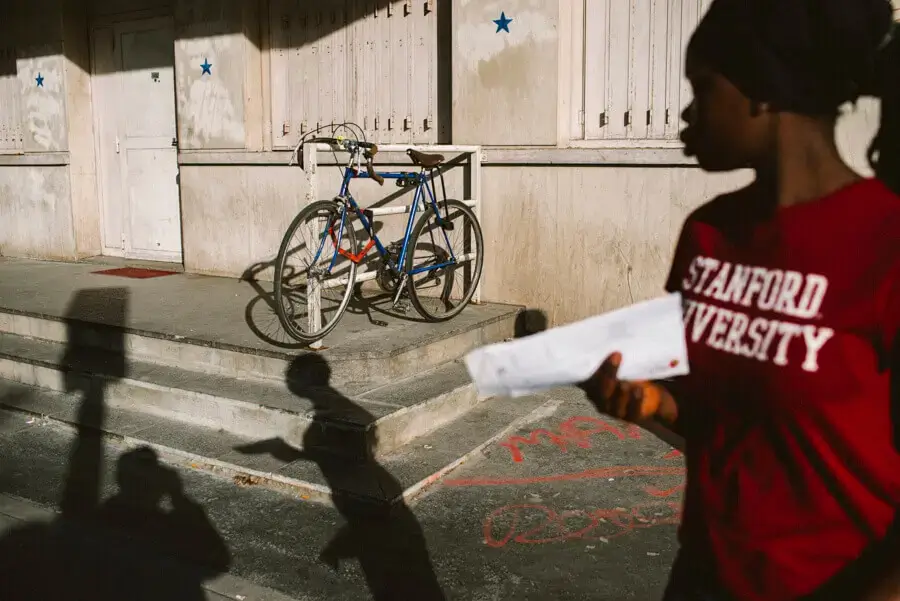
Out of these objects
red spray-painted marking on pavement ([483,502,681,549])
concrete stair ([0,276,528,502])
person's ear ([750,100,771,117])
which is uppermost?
person's ear ([750,100,771,117])

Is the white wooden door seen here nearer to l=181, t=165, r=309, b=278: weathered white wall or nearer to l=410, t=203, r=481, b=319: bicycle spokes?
l=181, t=165, r=309, b=278: weathered white wall

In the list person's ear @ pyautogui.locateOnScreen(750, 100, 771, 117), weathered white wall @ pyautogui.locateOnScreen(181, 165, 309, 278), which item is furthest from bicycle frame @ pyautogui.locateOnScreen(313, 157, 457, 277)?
person's ear @ pyautogui.locateOnScreen(750, 100, 771, 117)

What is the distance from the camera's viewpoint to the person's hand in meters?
1.38

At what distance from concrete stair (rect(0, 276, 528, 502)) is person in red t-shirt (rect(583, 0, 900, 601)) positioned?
285 cm

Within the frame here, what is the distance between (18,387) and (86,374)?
72 centimetres

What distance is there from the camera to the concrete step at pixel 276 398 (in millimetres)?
4605

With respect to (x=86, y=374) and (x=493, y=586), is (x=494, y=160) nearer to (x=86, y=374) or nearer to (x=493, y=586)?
(x=86, y=374)

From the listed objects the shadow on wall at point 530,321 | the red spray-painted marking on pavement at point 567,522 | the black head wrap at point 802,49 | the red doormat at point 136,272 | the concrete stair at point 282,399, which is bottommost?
the red spray-painted marking on pavement at point 567,522

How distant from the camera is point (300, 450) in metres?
4.68

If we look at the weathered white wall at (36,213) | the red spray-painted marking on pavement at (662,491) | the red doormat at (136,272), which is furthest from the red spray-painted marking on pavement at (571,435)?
the weathered white wall at (36,213)

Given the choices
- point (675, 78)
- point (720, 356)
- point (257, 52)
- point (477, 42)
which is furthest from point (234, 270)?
point (720, 356)

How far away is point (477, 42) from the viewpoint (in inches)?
262

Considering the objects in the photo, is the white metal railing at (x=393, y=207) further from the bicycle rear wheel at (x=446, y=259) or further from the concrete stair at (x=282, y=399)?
the concrete stair at (x=282, y=399)

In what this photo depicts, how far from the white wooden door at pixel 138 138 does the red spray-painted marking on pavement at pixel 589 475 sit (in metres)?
5.81
